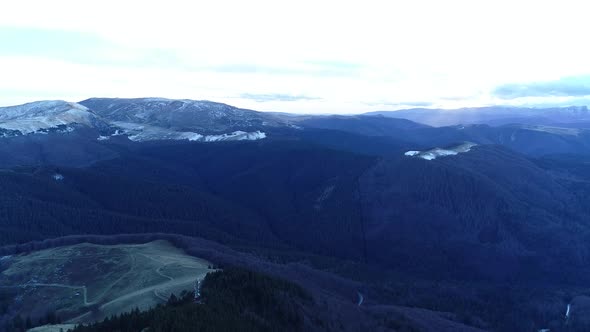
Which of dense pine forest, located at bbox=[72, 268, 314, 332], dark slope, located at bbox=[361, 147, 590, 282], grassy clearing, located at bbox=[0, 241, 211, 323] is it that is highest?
dense pine forest, located at bbox=[72, 268, 314, 332]

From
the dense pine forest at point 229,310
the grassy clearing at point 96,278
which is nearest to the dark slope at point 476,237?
the grassy clearing at point 96,278

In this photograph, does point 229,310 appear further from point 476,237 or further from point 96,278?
point 476,237

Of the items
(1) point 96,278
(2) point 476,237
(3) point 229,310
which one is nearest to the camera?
(3) point 229,310

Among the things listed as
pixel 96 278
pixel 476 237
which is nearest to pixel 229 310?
pixel 96 278

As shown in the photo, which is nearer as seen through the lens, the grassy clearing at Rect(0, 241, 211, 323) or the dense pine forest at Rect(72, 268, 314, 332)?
the dense pine forest at Rect(72, 268, 314, 332)

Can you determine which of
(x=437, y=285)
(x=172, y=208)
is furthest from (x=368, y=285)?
(x=172, y=208)

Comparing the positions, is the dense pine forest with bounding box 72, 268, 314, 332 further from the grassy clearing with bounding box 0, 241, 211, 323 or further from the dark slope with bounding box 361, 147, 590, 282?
the dark slope with bounding box 361, 147, 590, 282

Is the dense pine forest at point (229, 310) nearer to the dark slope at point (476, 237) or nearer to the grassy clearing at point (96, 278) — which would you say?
the grassy clearing at point (96, 278)

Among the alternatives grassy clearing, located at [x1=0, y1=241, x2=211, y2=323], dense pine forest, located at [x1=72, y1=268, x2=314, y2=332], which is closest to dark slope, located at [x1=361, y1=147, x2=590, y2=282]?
grassy clearing, located at [x1=0, y1=241, x2=211, y2=323]
